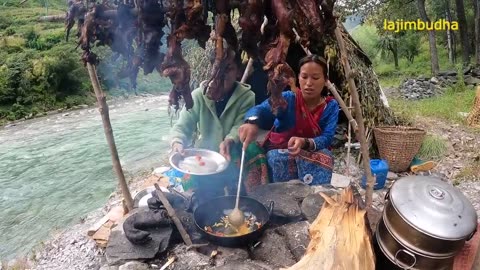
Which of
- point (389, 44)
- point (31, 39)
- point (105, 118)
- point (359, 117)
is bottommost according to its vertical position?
point (389, 44)

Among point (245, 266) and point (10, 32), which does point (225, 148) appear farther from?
point (10, 32)

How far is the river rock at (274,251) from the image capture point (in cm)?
240

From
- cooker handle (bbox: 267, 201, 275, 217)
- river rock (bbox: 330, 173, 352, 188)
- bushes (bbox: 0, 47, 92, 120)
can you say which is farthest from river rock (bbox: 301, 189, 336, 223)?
bushes (bbox: 0, 47, 92, 120)

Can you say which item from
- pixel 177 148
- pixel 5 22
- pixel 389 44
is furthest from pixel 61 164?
pixel 389 44

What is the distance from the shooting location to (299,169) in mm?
3539

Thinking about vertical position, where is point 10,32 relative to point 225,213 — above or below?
above

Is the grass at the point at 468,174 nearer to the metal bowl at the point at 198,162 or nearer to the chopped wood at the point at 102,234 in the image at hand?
the metal bowl at the point at 198,162

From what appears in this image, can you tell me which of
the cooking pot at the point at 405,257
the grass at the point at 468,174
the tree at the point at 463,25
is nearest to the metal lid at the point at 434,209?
the cooking pot at the point at 405,257

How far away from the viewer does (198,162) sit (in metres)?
2.71

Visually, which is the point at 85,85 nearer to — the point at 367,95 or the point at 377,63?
the point at 367,95

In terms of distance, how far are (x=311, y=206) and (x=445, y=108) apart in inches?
316

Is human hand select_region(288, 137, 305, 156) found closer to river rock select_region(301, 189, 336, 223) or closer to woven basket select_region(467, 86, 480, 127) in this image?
river rock select_region(301, 189, 336, 223)

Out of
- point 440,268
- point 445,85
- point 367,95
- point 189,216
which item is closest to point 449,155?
point 367,95

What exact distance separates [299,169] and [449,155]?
3.83 meters
